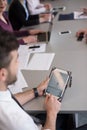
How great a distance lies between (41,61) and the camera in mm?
1928

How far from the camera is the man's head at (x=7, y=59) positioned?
1.16m

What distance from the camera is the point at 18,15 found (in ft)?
8.85

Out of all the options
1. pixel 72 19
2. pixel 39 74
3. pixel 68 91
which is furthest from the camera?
pixel 72 19

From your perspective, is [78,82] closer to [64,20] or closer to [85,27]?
[85,27]

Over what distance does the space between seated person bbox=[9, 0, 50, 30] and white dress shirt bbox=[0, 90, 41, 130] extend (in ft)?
5.28

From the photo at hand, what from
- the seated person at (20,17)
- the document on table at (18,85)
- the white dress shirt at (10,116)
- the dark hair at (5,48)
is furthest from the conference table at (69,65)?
the dark hair at (5,48)

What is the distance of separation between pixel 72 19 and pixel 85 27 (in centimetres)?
27

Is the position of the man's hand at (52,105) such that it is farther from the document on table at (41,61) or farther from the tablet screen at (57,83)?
the document on table at (41,61)

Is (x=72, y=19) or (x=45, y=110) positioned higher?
(x=45, y=110)

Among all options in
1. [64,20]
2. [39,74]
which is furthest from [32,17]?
[39,74]

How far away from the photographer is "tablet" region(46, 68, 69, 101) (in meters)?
1.48

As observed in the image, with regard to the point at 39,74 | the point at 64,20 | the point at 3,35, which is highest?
the point at 3,35

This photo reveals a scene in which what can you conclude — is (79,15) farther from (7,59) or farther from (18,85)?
(7,59)

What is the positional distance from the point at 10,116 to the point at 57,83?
1.41ft
